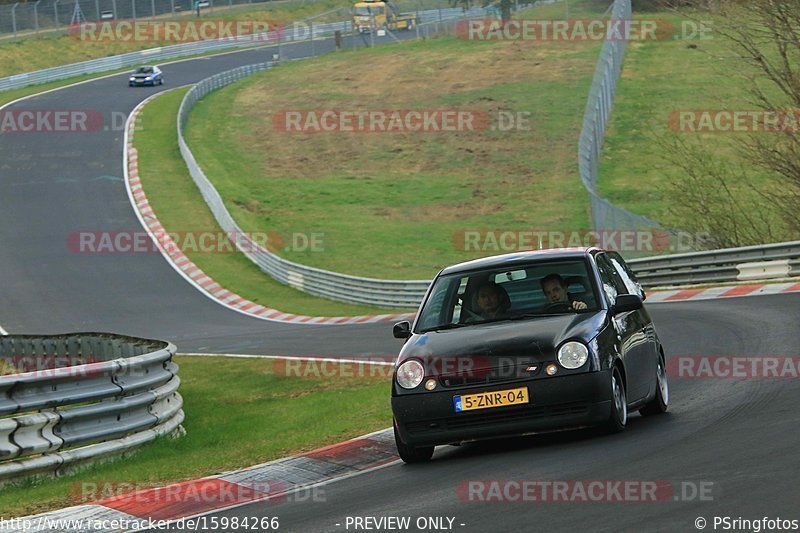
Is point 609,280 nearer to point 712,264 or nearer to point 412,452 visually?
point 412,452

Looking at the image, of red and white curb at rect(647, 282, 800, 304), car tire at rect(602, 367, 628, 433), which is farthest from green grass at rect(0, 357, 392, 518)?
red and white curb at rect(647, 282, 800, 304)

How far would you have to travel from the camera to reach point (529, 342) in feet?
30.3

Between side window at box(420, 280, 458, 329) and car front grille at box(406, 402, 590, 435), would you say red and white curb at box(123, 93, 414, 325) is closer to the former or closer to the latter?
side window at box(420, 280, 458, 329)

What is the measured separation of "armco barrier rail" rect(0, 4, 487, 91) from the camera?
235 ft

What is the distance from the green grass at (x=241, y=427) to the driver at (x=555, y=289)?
223 centimetres

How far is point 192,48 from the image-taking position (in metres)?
85.1

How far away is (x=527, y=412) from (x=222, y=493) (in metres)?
2.18

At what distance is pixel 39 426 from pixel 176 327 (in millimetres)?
19727

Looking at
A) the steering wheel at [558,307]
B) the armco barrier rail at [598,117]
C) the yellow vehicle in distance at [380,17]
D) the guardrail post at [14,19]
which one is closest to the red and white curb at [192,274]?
the armco barrier rail at [598,117]

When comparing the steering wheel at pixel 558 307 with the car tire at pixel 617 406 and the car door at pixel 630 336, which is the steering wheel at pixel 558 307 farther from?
the car tire at pixel 617 406

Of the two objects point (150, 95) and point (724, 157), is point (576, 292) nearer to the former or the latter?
point (724, 157)

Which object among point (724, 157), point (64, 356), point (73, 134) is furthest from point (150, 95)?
point (64, 356)

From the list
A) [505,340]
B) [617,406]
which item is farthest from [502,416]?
[617,406]

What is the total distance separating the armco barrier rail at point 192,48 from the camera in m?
71.8
